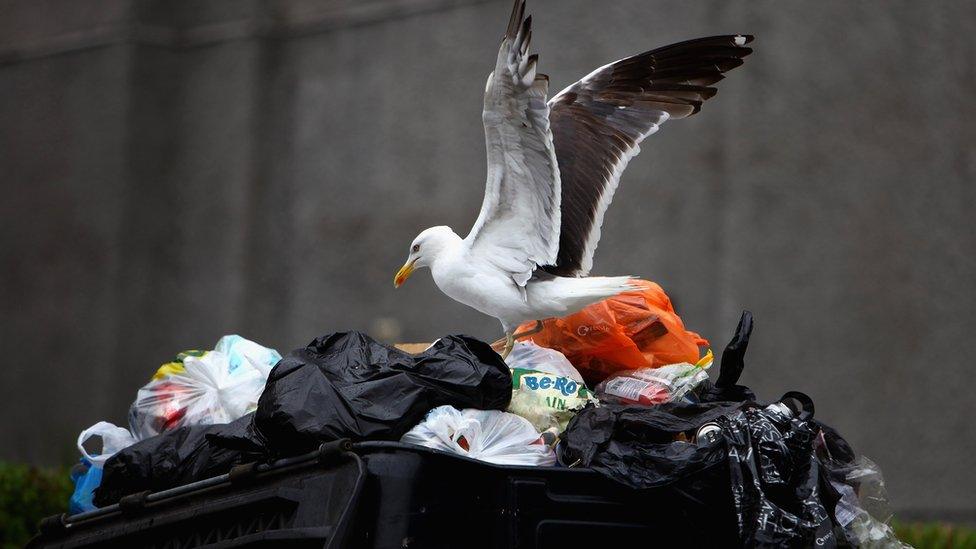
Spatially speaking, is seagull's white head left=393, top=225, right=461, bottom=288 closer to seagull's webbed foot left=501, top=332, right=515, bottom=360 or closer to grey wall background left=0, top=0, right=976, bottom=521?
seagull's webbed foot left=501, top=332, right=515, bottom=360

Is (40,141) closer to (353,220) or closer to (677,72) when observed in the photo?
(353,220)

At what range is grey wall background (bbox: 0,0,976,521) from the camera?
7117mm

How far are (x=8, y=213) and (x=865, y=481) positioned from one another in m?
8.55

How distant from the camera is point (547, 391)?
3.05 meters

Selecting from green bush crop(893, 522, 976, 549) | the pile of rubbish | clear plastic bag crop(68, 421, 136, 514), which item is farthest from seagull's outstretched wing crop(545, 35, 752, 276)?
green bush crop(893, 522, 976, 549)

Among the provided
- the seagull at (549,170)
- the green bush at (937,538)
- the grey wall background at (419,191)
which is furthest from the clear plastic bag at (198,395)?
the grey wall background at (419,191)

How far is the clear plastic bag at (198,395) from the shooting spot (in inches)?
130

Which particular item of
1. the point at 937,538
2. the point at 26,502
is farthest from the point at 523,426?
the point at 26,502

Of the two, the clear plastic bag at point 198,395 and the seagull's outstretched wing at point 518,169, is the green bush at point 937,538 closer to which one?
the seagull's outstretched wing at point 518,169

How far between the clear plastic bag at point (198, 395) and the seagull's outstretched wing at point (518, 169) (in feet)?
2.96

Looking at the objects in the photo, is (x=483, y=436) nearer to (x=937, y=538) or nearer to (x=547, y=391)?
(x=547, y=391)

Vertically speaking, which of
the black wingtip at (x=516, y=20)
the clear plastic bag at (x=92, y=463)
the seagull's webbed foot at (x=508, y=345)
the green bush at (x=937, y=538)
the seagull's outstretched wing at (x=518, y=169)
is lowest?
the green bush at (x=937, y=538)

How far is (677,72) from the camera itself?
416cm

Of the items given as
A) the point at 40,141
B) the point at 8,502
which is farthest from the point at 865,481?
the point at 40,141
